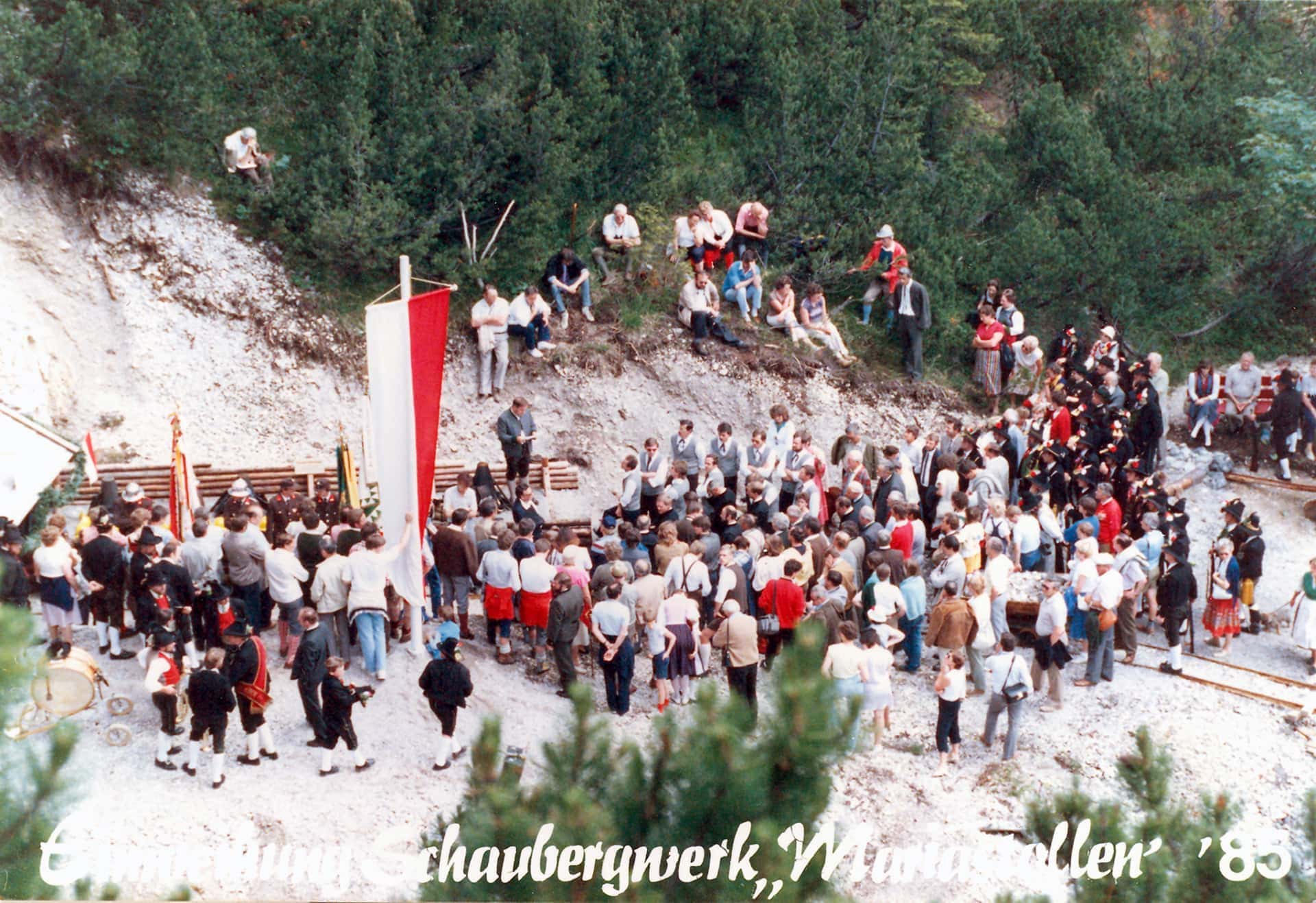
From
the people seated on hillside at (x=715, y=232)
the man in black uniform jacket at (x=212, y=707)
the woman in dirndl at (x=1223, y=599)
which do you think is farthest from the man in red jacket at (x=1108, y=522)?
the man in black uniform jacket at (x=212, y=707)

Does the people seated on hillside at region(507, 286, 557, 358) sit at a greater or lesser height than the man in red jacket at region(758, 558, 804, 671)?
greater

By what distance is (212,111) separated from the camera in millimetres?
19016

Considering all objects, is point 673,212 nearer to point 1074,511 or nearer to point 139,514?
point 1074,511

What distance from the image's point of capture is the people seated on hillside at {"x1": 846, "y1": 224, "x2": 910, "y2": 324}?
2064cm

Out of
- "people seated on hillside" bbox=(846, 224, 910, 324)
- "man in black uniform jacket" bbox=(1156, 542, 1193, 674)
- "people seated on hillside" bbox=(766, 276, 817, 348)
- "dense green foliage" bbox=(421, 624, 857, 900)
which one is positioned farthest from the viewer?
"people seated on hillside" bbox=(846, 224, 910, 324)

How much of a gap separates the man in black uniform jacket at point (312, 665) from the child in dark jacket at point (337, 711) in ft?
0.22

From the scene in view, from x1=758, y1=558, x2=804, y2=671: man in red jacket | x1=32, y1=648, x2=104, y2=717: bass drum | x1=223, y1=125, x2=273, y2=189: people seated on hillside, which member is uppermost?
x1=223, y1=125, x2=273, y2=189: people seated on hillside

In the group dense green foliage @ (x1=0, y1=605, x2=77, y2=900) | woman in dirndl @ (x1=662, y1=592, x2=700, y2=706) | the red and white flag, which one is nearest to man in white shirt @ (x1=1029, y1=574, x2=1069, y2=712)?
woman in dirndl @ (x1=662, y1=592, x2=700, y2=706)

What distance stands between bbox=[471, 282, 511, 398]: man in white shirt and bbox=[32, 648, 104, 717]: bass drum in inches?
321

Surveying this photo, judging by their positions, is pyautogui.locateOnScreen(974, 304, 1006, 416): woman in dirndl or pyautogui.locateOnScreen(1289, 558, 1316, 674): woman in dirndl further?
pyautogui.locateOnScreen(974, 304, 1006, 416): woman in dirndl

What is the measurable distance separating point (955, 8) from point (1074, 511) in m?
12.6

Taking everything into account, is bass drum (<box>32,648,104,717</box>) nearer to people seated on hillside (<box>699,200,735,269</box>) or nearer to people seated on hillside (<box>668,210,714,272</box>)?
people seated on hillside (<box>668,210,714,272</box>)

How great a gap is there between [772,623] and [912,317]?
8816 mm

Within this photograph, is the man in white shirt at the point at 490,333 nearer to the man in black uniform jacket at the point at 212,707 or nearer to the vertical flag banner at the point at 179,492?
the vertical flag banner at the point at 179,492
